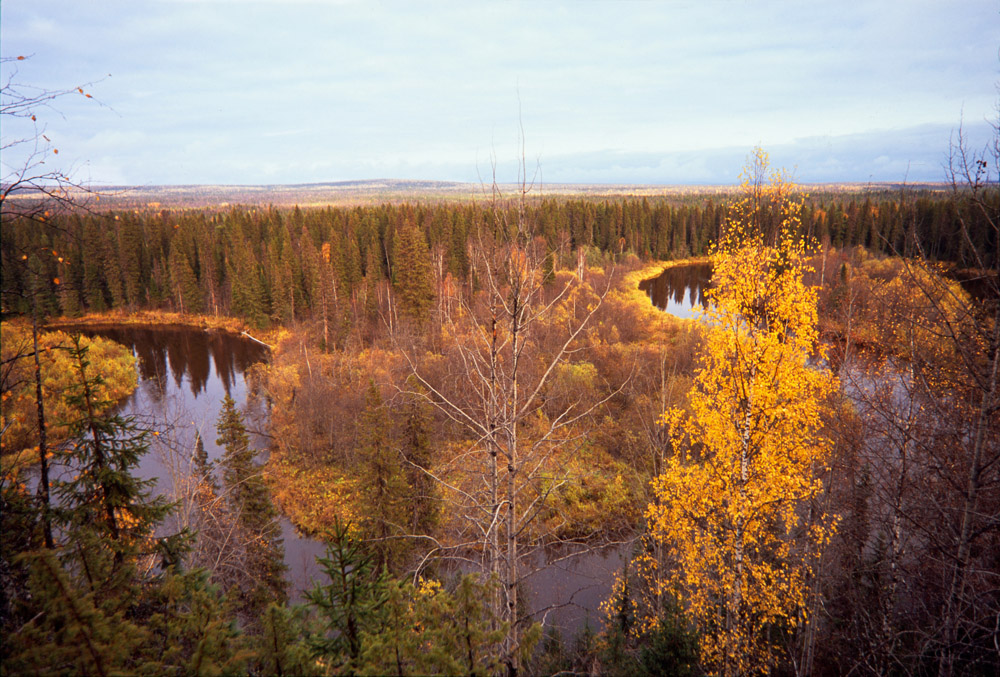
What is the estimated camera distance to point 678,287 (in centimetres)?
6225

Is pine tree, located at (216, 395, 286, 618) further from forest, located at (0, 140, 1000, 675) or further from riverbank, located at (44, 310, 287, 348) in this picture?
riverbank, located at (44, 310, 287, 348)

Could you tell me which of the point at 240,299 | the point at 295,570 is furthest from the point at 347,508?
the point at 240,299

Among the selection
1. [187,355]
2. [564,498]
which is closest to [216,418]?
[187,355]

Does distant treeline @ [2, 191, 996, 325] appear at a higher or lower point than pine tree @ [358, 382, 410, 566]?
higher

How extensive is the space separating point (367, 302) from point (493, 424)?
41.1 metres

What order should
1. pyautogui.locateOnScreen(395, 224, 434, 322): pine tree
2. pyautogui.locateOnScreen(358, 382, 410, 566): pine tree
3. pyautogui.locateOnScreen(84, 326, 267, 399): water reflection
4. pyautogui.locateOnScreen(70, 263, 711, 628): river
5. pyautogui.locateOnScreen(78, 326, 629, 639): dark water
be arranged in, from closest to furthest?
pyautogui.locateOnScreen(358, 382, 410, 566): pine tree → pyautogui.locateOnScreen(78, 326, 629, 639): dark water → pyautogui.locateOnScreen(70, 263, 711, 628): river → pyautogui.locateOnScreen(84, 326, 267, 399): water reflection → pyautogui.locateOnScreen(395, 224, 434, 322): pine tree

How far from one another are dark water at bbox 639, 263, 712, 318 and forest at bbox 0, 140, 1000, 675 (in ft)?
81.7

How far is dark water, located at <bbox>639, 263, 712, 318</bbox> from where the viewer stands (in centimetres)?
5203

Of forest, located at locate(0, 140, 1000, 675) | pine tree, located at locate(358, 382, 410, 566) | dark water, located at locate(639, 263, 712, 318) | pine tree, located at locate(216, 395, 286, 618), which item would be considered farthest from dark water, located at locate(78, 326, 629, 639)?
dark water, located at locate(639, 263, 712, 318)

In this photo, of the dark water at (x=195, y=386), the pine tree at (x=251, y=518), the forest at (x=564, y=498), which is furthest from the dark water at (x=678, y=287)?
the pine tree at (x=251, y=518)

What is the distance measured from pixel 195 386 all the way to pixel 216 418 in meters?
9.87

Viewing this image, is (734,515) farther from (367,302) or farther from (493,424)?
(367,302)

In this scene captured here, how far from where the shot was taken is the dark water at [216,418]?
14.5 meters

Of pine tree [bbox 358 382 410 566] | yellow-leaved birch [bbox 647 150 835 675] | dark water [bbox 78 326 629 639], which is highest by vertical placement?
yellow-leaved birch [bbox 647 150 835 675]
